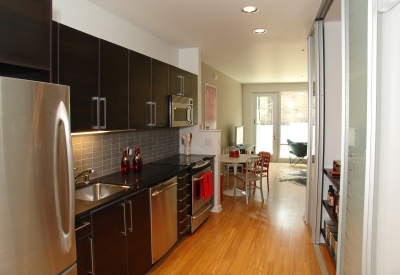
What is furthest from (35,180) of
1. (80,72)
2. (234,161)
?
(234,161)

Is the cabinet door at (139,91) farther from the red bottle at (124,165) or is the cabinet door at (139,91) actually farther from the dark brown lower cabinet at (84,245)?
the dark brown lower cabinet at (84,245)

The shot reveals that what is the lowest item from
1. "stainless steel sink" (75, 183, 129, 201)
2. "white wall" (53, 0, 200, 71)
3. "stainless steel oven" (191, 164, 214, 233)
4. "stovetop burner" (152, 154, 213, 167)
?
"stainless steel oven" (191, 164, 214, 233)

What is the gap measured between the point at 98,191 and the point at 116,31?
5.54 ft

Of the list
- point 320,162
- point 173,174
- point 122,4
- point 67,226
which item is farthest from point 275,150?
point 67,226

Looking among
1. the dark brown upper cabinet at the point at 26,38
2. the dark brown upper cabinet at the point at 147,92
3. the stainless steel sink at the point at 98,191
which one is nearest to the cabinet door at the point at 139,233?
the stainless steel sink at the point at 98,191

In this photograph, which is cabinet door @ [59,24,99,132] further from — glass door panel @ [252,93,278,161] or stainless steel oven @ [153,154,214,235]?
glass door panel @ [252,93,278,161]

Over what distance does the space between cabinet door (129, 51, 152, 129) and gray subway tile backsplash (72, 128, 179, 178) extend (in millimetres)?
334

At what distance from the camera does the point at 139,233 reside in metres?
2.42

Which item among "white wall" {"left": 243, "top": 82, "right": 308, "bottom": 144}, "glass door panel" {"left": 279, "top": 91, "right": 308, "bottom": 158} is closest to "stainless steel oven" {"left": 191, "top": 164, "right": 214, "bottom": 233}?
"white wall" {"left": 243, "top": 82, "right": 308, "bottom": 144}

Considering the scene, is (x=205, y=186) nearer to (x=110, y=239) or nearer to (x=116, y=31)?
(x=110, y=239)

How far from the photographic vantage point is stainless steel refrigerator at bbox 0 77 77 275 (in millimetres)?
1208

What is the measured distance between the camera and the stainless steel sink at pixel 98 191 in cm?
245

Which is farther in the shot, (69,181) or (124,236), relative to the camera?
(124,236)

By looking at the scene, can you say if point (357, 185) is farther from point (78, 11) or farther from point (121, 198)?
point (78, 11)
